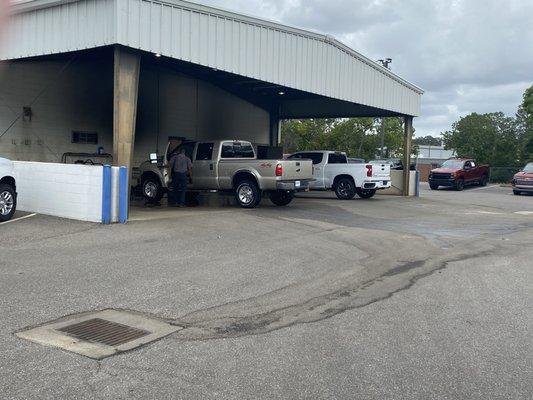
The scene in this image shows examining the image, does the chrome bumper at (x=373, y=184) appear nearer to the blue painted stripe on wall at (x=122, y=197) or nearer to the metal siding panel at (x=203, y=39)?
the metal siding panel at (x=203, y=39)

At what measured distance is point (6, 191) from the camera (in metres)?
13.0

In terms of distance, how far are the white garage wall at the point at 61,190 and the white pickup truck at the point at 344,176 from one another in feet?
35.3

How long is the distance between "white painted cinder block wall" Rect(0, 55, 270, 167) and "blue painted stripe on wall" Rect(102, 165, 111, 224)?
7.58m

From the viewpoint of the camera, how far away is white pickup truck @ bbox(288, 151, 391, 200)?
75.7 feet

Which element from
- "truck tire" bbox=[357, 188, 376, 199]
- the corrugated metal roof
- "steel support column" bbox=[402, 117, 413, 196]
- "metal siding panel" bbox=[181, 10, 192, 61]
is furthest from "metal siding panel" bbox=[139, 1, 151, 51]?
"steel support column" bbox=[402, 117, 413, 196]

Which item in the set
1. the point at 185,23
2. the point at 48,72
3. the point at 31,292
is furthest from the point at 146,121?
the point at 31,292

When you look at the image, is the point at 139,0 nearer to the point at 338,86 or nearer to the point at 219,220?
the point at 219,220

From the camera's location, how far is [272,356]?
212 inches

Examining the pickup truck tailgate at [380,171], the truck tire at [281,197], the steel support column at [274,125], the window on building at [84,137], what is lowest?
the truck tire at [281,197]

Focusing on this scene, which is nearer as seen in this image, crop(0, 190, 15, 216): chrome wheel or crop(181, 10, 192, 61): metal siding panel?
crop(0, 190, 15, 216): chrome wheel

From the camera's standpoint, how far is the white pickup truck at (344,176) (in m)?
23.1

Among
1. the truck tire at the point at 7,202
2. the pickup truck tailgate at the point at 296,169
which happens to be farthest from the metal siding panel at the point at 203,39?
the truck tire at the point at 7,202

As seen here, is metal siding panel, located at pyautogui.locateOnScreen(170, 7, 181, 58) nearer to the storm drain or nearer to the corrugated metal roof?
the corrugated metal roof

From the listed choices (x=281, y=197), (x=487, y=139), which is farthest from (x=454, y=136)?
(x=281, y=197)
